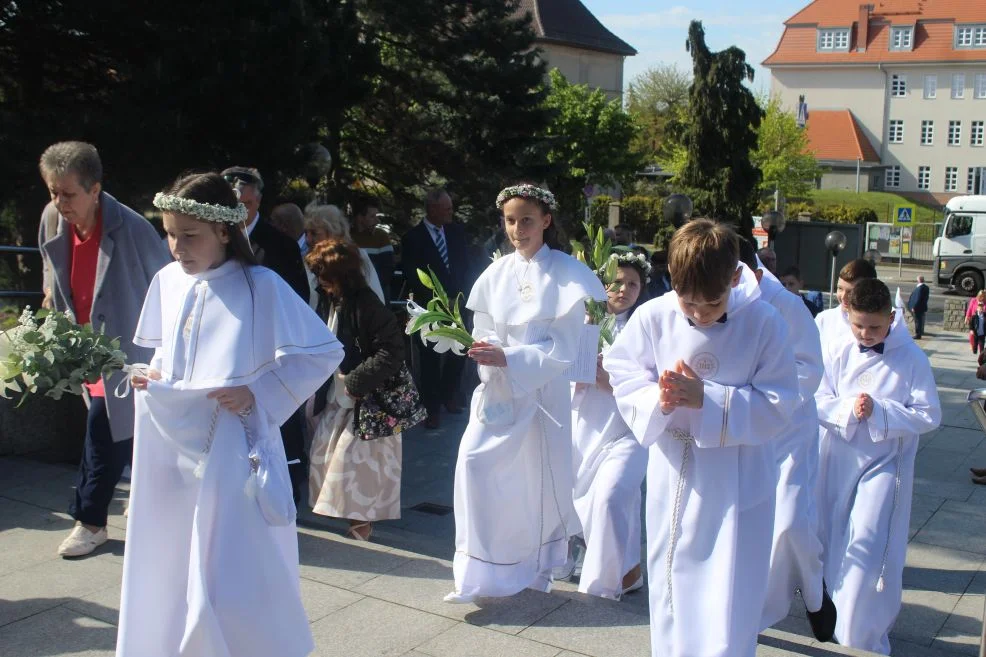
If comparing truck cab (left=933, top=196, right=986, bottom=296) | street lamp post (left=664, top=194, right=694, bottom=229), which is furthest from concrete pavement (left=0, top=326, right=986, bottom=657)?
truck cab (left=933, top=196, right=986, bottom=296)

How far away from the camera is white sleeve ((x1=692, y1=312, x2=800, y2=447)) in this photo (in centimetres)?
358

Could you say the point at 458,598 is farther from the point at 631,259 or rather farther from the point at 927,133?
the point at 927,133

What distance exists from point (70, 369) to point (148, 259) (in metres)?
1.47

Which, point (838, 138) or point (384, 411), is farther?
point (838, 138)

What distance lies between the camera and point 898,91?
77250 mm

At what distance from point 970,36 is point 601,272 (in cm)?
8115

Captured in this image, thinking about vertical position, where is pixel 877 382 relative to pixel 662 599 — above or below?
above

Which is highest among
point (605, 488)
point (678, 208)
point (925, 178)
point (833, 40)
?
point (833, 40)

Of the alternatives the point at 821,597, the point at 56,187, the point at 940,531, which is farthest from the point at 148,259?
the point at 940,531

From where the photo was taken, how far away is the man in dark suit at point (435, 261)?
32.2 feet

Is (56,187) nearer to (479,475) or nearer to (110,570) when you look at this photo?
(110,570)

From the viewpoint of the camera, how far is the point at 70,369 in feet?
13.4

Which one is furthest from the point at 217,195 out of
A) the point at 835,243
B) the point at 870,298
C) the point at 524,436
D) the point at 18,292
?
the point at 835,243

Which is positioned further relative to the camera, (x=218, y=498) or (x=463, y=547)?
(x=463, y=547)
